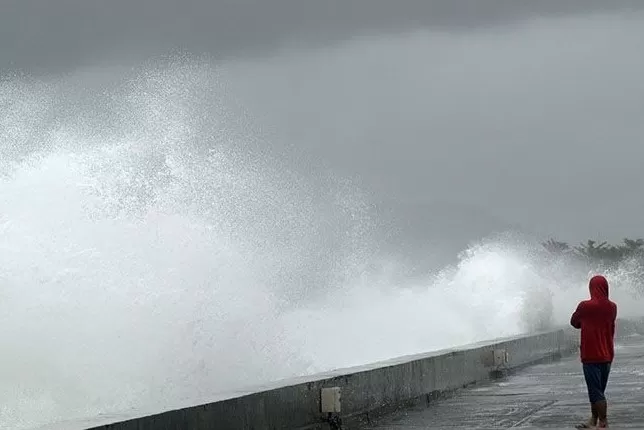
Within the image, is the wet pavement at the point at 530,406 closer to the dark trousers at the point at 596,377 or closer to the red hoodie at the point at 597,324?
the dark trousers at the point at 596,377

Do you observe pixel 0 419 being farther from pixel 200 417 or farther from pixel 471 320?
pixel 471 320

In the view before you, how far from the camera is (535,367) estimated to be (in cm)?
2544

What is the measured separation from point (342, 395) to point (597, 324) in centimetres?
263

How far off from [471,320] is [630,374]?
63.1 feet

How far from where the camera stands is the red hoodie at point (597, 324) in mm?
14828

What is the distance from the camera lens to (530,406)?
55.9 ft

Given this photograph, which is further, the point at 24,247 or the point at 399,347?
the point at 399,347

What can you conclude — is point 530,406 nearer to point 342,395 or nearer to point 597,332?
point 597,332

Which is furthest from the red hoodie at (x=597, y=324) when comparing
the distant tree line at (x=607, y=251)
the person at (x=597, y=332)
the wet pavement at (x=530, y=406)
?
the distant tree line at (x=607, y=251)

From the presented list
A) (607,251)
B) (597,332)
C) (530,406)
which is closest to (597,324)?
(597,332)

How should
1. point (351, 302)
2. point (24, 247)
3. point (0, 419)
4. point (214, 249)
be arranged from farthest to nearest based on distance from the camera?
point (351, 302) → point (214, 249) → point (24, 247) → point (0, 419)

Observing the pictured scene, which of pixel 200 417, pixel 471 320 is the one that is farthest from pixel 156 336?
pixel 471 320

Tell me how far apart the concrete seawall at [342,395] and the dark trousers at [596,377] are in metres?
2.28

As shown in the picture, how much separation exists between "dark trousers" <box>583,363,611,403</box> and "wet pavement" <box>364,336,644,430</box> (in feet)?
1.15
